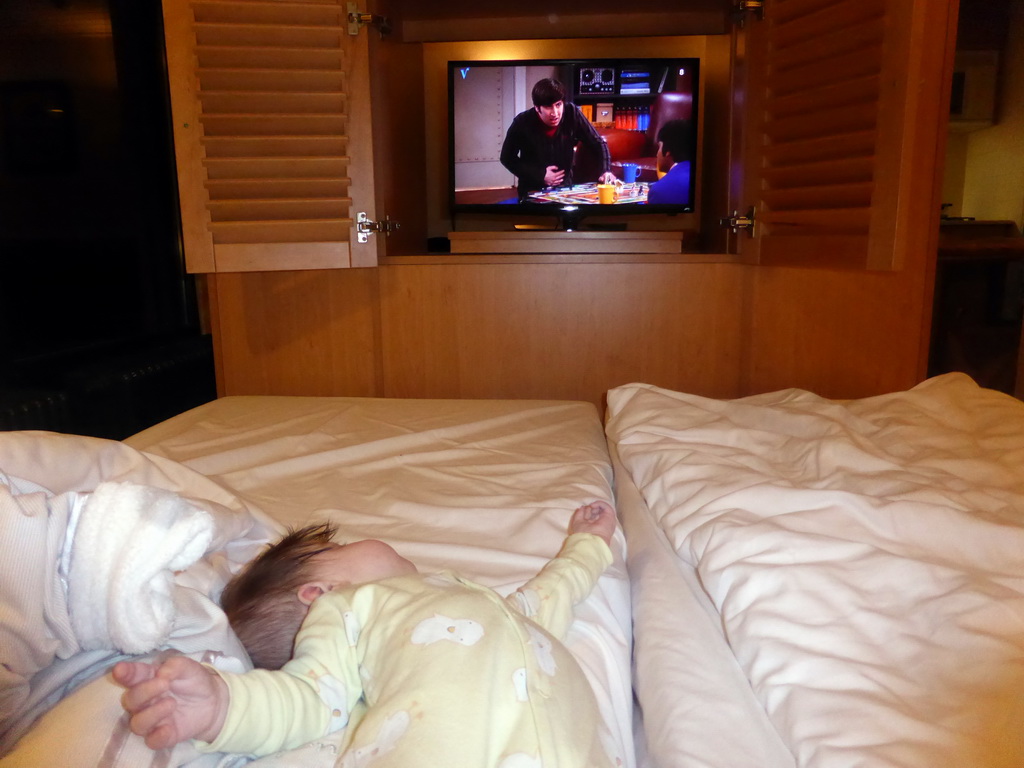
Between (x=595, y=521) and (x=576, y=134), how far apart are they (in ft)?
5.29

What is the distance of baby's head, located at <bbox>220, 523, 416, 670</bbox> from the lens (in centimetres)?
71

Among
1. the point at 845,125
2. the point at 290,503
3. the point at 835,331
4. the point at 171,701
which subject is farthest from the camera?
the point at 835,331

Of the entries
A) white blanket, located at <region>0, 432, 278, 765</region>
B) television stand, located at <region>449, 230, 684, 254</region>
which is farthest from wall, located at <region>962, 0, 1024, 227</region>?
white blanket, located at <region>0, 432, 278, 765</region>

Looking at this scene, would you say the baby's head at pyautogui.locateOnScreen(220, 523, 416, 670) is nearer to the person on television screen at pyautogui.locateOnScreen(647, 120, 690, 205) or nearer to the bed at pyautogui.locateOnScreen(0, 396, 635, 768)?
the bed at pyautogui.locateOnScreen(0, 396, 635, 768)

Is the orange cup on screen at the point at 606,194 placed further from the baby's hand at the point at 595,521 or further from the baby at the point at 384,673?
the baby at the point at 384,673

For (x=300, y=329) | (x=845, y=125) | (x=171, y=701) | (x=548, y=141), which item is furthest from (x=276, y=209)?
(x=171, y=701)

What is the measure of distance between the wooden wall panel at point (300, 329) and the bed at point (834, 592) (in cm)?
117

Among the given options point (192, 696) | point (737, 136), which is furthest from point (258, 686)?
point (737, 136)

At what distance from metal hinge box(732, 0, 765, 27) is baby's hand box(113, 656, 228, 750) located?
5.90ft

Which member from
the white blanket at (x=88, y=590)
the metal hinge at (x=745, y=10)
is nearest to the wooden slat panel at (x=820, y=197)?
the metal hinge at (x=745, y=10)

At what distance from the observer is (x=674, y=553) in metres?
0.85

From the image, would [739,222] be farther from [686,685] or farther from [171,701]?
[171,701]

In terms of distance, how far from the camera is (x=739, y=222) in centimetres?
184

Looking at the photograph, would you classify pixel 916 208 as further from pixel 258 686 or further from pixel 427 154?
pixel 427 154
